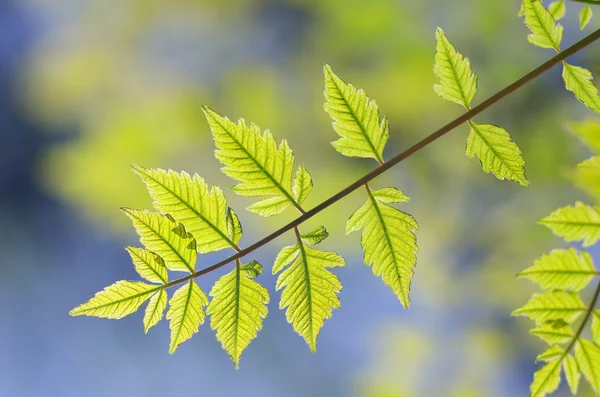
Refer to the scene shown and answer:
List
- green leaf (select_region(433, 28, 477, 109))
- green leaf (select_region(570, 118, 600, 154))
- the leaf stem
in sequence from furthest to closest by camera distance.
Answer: green leaf (select_region(570, 118, 600, 154)) → green leaf (select_region(433, 28, 477, 109)) → the leaf stem

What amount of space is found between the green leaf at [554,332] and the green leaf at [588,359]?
2cm

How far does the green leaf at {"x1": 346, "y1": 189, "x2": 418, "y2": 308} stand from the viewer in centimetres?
85

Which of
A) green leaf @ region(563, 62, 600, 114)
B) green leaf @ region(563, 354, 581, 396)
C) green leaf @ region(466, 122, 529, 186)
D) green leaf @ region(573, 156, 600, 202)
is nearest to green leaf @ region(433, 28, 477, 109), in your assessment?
green leaf @ region(466, 122, 529, 186)

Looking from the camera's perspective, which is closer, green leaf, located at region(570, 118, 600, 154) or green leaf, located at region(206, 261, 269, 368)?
green leaf, located at region(206, 261, 269, 368)

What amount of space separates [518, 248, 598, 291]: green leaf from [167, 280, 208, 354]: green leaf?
1.93ft

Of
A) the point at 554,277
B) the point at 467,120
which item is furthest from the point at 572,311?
the point at 467,120

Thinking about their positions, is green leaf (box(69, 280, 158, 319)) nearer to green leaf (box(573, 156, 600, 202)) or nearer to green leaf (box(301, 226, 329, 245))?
green leaf (box(301, 226, 329, 245))

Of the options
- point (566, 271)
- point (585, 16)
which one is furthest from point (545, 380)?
point (585, 16)

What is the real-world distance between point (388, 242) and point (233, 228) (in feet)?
0.82

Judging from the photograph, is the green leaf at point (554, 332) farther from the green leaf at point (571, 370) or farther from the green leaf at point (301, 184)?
the green leaf at point (301, 184)

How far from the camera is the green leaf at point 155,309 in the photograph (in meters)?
0.84

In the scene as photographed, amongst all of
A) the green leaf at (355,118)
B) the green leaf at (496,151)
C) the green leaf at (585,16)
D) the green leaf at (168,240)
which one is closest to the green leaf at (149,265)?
the green leaf at (168,240)

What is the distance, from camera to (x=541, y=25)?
0.91 metres

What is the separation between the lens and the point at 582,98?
916 mm
